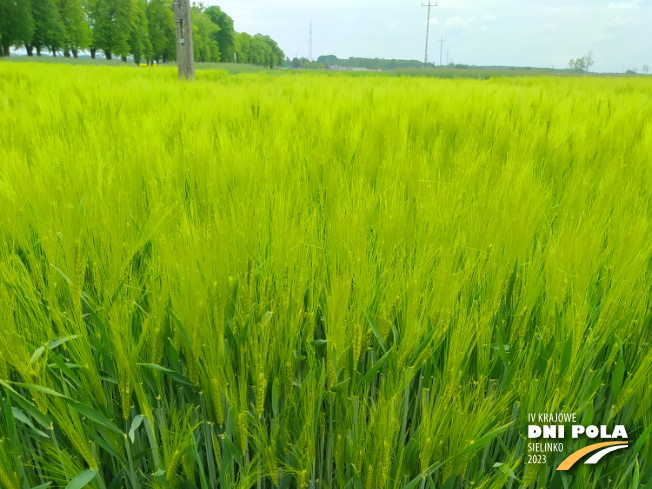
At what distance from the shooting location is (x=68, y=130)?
1763mm

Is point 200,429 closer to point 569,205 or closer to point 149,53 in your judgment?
point 569,205

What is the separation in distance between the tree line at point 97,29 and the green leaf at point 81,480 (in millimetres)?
34635

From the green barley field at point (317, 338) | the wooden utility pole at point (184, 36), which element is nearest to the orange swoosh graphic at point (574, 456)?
the green barley field at point (317, 338)

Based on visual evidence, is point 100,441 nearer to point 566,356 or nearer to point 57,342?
point 57,342

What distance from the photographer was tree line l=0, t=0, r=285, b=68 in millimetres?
25828

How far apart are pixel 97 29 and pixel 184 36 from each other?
120 ft

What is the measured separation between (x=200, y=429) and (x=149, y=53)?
44.8 meters

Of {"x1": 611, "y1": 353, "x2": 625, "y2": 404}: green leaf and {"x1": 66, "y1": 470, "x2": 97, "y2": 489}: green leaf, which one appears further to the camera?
{"x1": 611, "y1": 353, "x2": 625, "y2": 404}: green leaf

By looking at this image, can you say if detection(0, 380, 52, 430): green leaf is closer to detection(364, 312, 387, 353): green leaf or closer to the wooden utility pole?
detection(364, 312, 387, 353): green leaf

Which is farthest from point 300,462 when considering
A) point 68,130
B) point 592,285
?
point 68,130

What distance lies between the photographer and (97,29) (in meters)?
33.8

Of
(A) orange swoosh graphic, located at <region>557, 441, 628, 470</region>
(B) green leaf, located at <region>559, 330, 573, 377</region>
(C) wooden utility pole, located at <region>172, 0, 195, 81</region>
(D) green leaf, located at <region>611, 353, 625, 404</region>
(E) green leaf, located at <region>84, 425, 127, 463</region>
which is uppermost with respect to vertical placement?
(C) wooden utility pole, located at <region>172, 0, 195, 81</region>

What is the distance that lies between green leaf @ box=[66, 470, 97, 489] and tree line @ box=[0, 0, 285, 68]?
34635mm

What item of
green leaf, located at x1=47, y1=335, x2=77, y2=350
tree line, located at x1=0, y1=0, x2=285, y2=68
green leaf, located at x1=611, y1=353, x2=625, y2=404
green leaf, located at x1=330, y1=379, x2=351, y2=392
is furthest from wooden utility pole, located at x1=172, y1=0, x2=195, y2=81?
tree line, located at x1=0, y1=0, x2=285, y2=68
